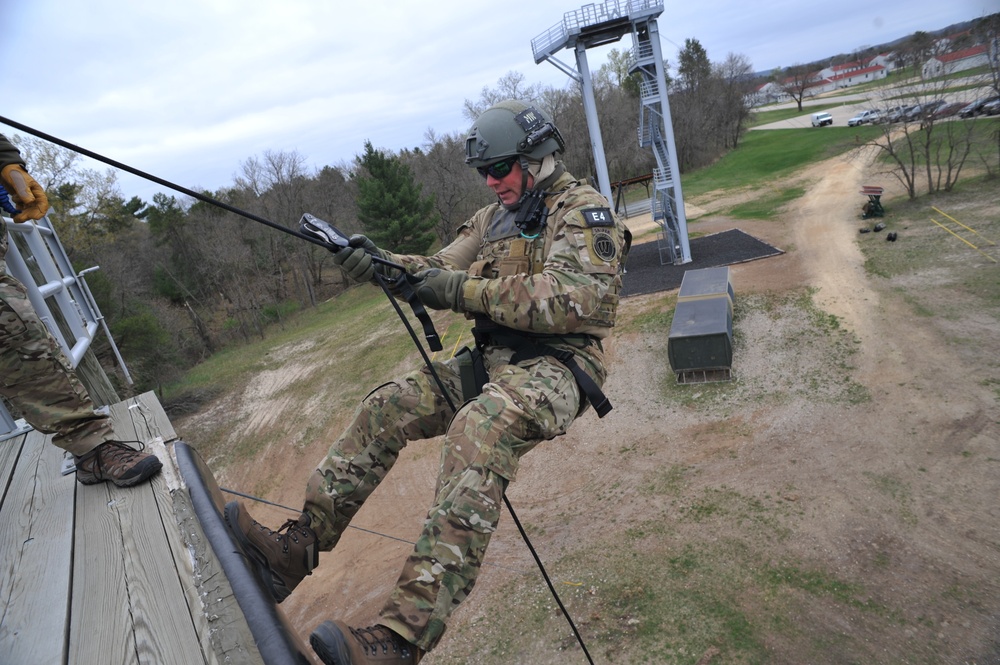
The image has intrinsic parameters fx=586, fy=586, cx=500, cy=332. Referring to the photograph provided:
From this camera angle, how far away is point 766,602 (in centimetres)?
721

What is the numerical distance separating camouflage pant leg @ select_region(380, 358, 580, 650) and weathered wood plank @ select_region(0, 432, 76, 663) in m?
1.26

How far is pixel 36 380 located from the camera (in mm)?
3389

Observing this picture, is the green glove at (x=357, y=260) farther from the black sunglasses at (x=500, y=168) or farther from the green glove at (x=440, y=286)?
the black sunglasses at (x=500, y=168)

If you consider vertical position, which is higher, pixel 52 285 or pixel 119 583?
pixel 52 285

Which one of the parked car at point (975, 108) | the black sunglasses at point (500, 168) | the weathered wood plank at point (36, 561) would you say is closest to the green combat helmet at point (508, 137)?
the black sunglasses at point (500, 168)

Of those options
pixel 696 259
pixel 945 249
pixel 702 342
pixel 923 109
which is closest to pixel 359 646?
pixel 702 342

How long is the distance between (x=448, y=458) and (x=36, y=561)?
1931 mm

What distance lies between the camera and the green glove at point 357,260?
3105 millimetres

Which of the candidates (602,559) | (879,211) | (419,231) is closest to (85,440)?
(602,559)

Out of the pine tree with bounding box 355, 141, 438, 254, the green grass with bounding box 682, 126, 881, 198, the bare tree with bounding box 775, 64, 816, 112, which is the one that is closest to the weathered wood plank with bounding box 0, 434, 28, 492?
the pine tree with bounding box 355, 141, 438, 254

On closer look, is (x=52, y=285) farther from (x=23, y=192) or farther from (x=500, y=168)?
(x=500, y=168)

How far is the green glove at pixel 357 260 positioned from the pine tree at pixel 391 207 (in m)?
26.7

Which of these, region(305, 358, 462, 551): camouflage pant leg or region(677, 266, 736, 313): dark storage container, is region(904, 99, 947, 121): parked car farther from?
region(305, 358, 462, 551): camouflage pant leg

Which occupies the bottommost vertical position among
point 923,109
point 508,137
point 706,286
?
point 706,286
